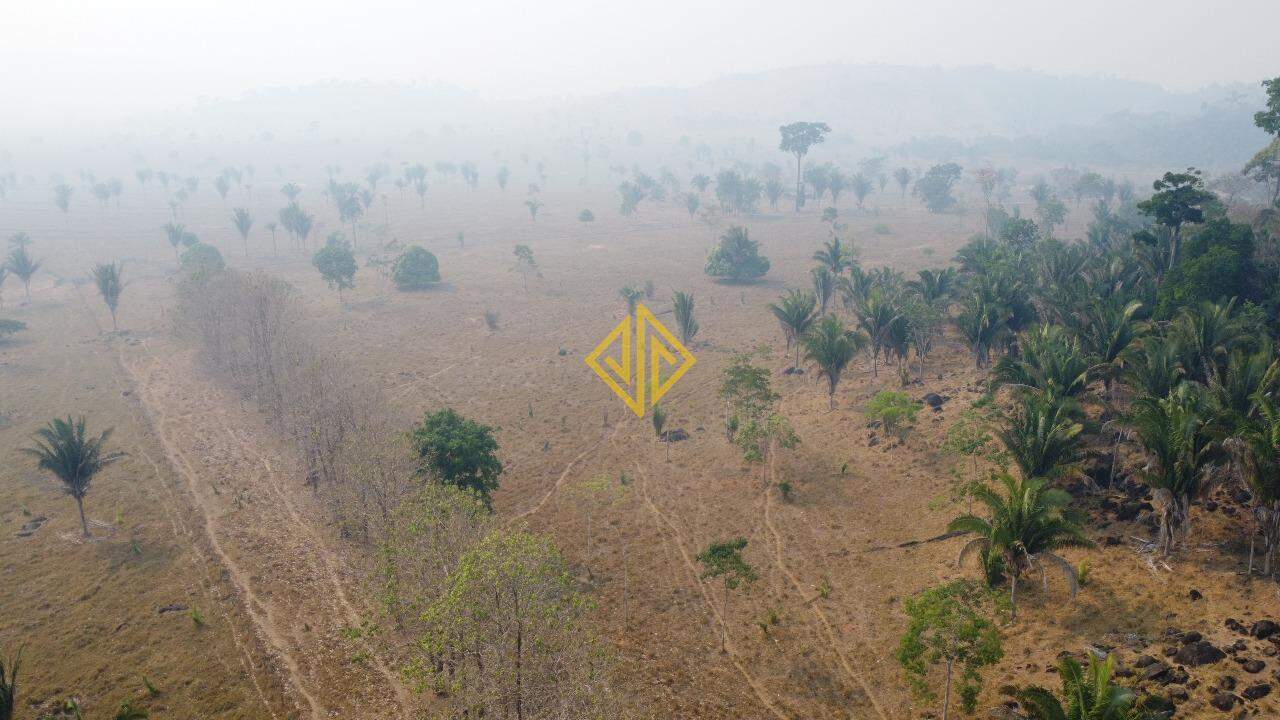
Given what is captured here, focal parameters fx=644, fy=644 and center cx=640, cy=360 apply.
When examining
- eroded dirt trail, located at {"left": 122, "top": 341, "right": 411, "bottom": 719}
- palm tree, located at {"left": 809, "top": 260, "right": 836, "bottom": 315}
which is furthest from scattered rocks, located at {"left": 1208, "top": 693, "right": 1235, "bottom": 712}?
palm tree, located at {"left": 809, "top": 260, "right": 836, "bottom": 315}

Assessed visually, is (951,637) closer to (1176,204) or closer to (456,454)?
(456,454)

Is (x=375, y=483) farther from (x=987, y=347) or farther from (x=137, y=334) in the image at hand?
(x=137, y=334)

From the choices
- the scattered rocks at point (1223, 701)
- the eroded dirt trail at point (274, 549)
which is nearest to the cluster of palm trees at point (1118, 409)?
the scattered rocks at point (1223, 701)

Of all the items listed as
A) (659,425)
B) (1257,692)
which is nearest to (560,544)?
(659,425)

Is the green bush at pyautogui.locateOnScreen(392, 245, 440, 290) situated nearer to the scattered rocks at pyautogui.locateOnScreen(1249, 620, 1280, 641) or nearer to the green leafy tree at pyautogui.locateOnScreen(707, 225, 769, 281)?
the green leafy tree at pyautogui.locateOnScreen(707, 225, 769, 281)

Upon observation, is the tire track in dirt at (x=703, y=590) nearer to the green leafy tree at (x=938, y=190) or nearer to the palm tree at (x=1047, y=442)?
the palm tree at (x=1047, y=442)

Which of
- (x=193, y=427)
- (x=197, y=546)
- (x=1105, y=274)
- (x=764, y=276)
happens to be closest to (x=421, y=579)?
(x=197, y=546)
